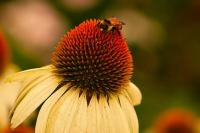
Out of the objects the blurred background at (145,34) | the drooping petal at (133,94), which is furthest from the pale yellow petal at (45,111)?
the blurred background at (145,34)

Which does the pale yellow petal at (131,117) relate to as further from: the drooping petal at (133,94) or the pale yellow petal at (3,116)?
the pale yellow petal at (3,116)

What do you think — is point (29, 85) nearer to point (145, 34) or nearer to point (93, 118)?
point (93, 118)

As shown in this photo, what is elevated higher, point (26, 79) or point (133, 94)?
point (26, 79)

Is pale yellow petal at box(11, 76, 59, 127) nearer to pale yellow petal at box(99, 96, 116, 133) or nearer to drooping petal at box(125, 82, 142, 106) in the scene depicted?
pale yellow petal at box(99, 96, 116, 133)

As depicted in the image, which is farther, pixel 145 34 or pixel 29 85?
pixel 145 34

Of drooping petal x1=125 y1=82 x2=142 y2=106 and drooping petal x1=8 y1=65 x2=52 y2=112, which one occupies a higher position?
drooping petal x1=8 y1=65 x2=52 y2=112

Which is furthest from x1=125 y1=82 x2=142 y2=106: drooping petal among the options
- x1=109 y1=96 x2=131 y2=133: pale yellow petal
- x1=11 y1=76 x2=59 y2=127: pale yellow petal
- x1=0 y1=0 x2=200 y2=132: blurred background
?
x1=0 y1=0 x2=200 y2=132: blurred background

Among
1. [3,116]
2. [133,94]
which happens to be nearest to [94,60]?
[133,94]
